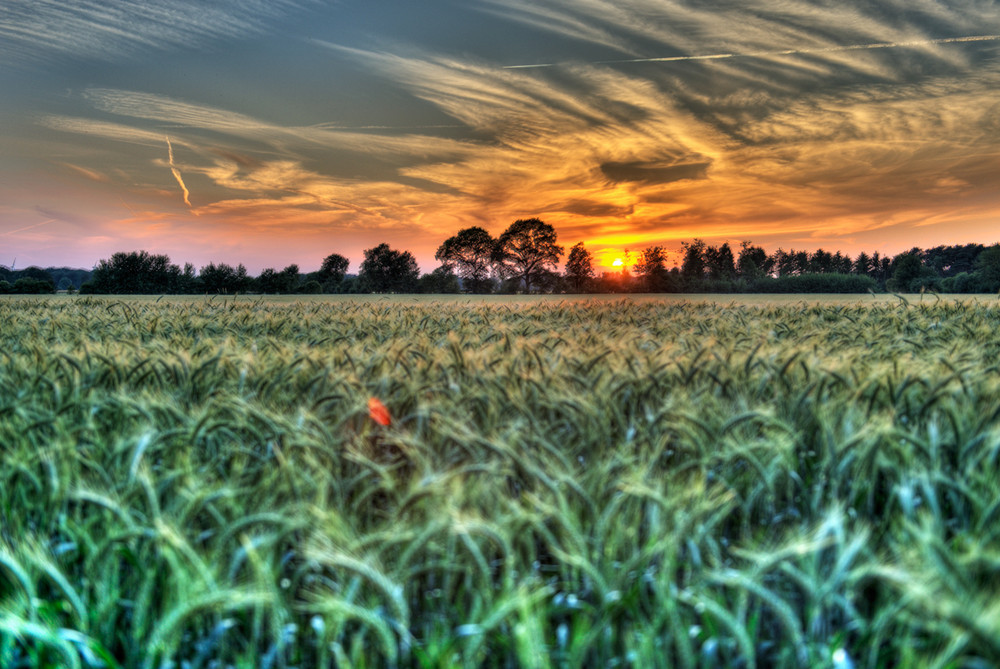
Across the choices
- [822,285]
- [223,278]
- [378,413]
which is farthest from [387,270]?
[378,413]

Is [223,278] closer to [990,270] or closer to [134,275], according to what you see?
[134,275]

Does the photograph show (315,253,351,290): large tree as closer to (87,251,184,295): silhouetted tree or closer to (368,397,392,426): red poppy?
(87,251,184,295): silhouetted tree

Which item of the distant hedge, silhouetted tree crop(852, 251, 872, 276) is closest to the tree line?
the distant hedge

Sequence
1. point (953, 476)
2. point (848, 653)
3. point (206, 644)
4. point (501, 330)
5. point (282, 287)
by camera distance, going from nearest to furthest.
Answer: point (206, 644) → point (848, 653) → point (953, 476) → point (501, 330) → point (282, 287)

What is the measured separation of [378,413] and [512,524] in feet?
3.86

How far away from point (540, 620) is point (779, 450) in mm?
1010

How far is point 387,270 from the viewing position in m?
95.6

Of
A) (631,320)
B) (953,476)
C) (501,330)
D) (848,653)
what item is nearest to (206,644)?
(848,653)

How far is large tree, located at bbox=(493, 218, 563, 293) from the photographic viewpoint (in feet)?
281

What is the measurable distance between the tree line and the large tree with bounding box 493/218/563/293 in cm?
15

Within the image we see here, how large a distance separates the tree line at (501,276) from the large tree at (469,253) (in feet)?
0.49

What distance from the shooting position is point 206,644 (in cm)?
128

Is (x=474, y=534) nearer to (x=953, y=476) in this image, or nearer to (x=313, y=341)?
(x=953, y=476)

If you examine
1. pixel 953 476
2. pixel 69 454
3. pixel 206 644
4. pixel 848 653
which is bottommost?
pixel 848 653
